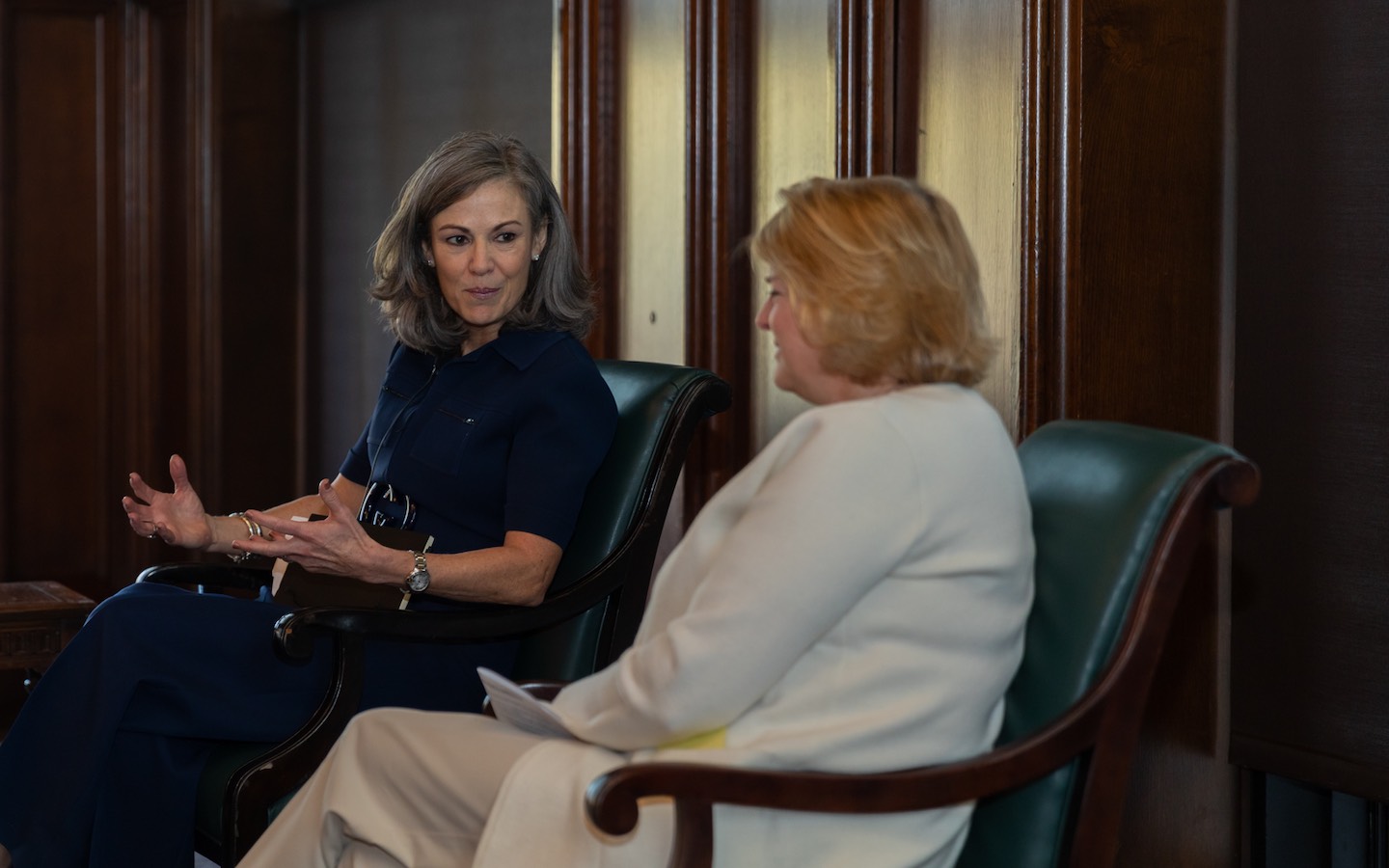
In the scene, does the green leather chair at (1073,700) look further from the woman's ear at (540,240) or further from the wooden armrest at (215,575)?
the wooden armrest at (215,575)

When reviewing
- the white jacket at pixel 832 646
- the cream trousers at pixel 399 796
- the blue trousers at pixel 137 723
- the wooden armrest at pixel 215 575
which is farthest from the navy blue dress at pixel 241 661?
the white jacket at pixel 832 646

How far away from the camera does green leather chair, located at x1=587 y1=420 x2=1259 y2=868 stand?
145 centimetres

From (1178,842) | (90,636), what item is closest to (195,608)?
(90,636)

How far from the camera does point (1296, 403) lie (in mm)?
2285

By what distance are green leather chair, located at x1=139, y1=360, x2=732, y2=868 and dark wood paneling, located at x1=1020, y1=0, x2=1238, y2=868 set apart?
57 centimetres

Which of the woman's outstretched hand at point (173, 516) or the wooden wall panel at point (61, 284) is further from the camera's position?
the wooden wall panel at point (61, 284)

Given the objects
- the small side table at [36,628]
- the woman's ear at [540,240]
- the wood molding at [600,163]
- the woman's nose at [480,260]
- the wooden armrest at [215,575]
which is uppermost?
the wood molding at [600,163]

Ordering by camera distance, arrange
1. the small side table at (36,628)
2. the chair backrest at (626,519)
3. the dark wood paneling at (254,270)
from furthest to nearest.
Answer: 1. the dark wood paneling at (254,270)
2. the small side table at (36,628)
3. the chair backrest at (626,519)

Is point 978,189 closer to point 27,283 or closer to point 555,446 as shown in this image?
point 555,446

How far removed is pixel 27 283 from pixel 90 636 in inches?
139

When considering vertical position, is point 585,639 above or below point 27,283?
below

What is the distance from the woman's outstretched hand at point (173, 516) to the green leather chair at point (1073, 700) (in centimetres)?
127

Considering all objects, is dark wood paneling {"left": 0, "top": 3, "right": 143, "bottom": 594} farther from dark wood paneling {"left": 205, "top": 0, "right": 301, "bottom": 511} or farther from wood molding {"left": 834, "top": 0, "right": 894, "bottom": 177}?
wood molding {"left": 834, "top": 0, "right": 894, "bottom": 177}

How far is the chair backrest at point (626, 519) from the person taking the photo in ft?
7.67
